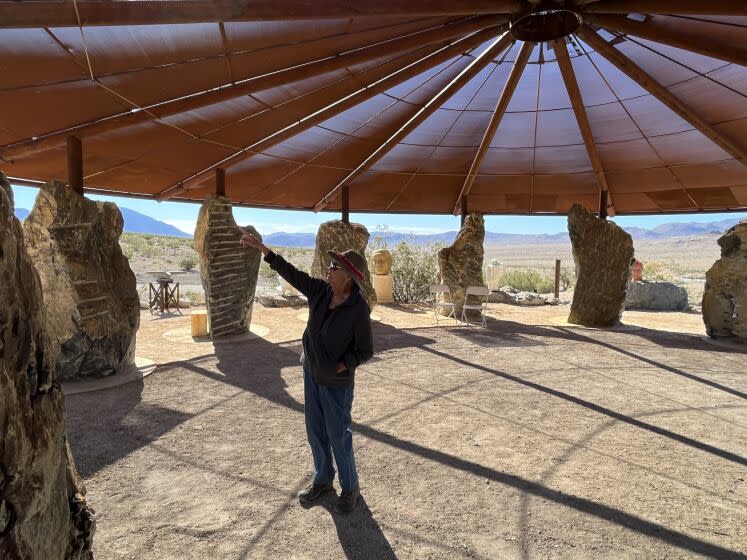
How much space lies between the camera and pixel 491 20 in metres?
4.72

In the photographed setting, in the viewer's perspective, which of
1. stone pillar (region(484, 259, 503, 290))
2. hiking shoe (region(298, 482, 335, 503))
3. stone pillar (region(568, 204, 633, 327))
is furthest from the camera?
stone pillar (region(484, 259, 503, 290))

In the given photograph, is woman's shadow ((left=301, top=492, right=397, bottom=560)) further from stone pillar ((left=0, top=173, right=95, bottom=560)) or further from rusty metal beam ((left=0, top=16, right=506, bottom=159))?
rusty metal beam ((left=0, top=16, right=506, bottom=159))

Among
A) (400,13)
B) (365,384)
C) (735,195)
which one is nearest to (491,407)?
(365,384)

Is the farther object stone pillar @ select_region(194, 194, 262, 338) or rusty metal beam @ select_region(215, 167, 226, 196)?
rusty metal beam @ select_region(215, 167, 226, 196)

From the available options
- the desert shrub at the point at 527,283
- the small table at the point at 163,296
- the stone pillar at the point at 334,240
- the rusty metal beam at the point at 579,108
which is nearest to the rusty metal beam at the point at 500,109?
the rusty metal beam at the point at 579,108

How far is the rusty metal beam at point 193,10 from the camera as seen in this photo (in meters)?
2.84

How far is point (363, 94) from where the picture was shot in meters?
6.48

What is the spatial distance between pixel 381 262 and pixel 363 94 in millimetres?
7450

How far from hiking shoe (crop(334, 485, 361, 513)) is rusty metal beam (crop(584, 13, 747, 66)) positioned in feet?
16.0

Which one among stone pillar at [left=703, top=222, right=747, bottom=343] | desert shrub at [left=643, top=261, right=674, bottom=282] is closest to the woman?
stone pillar at [left=703, top=222, right=747, bottom=343]

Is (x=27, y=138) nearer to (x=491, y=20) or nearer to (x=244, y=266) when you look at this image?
(x=244, y=266)

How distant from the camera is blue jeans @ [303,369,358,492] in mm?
2766

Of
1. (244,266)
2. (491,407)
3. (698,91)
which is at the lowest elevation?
(491,407)

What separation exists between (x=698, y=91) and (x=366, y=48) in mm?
4592
